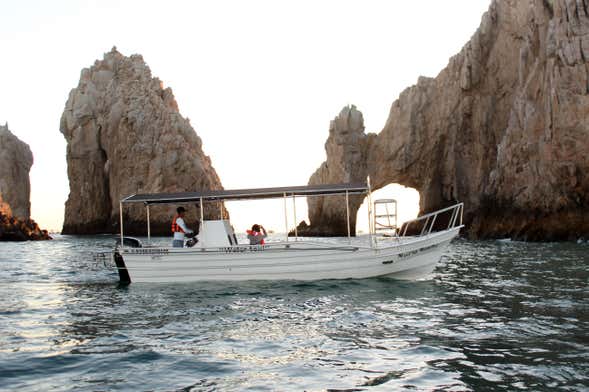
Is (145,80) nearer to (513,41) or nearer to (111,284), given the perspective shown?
(513,41)

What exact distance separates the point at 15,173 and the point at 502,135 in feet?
366

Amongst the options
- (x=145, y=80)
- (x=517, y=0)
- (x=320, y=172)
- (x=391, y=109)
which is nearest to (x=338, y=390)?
(x=517, y=0)

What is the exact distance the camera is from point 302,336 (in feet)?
33.9

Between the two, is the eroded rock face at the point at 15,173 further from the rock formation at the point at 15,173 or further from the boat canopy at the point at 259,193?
the boat canopy at the point at 259,193

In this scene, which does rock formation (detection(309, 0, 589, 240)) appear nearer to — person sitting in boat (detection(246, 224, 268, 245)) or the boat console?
Result: person sitting in boat (detection(246, 224, 268, 245))

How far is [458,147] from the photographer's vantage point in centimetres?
6556

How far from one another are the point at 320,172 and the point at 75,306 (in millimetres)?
69873

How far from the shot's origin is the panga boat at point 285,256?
1758 centimetres

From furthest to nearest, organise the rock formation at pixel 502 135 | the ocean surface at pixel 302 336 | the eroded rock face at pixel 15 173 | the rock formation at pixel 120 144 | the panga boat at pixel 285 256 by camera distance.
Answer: the eroded rock face at pixel 15 173
the rock formation at pixel 120 144
the rock formation at pixel 502 135
the panga boat at pixel 285 256
the ocean surface at pixel 302 336

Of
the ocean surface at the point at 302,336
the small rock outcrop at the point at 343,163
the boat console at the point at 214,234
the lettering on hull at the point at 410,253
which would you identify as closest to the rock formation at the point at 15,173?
the small rock outcrop at the point at 343,163

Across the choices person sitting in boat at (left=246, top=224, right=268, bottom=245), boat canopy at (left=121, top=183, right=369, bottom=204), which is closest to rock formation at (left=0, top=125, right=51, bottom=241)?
boat canopy at (left=121, top=183, right=369, bottom=204)

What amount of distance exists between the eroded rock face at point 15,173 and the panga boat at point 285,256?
124256 millimetres

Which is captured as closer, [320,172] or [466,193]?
[466,193]

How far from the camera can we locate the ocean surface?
7.69 m
